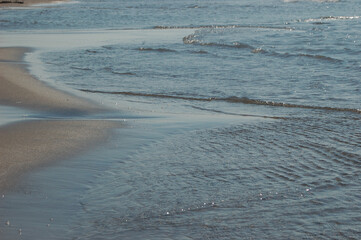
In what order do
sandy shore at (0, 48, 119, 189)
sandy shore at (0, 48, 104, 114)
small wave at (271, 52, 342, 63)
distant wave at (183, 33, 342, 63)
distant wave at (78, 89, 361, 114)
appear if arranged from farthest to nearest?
distant wave at (183, 33, 342, 63) < small wave at (271, 52, 342, 63) < sandy shore at (0, 48, 104, 114) < distant wave at (78, 89, 361, 114) < sandy shore at (0, 48, 119, 189)

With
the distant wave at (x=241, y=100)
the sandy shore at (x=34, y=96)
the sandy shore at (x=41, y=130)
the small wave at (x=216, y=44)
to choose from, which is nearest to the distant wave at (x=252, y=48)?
the small wave at (x=216, y=44)

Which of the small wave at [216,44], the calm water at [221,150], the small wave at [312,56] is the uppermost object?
the small wave at [216,44]

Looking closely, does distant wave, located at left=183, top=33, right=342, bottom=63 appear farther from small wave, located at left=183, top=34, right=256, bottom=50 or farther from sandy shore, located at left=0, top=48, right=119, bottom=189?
sandy shore, located at left=0, top=48, right=119, bottom=189

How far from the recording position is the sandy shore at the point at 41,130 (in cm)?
516

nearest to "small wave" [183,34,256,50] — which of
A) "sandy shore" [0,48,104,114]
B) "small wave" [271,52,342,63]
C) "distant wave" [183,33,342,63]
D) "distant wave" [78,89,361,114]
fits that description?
"distant wave" [183,33,342,63]

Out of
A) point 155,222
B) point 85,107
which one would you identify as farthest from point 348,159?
point 85,107

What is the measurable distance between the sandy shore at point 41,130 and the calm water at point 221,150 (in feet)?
0.92

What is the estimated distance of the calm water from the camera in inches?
154

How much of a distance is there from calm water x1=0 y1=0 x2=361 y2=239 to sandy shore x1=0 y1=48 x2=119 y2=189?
0.92ft

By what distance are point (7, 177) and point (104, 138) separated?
150cm

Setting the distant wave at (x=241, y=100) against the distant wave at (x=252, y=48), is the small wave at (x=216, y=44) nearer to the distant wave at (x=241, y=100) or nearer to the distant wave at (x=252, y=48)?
the distant wave at (x=252, y=48)

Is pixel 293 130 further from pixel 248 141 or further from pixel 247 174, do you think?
pixel 247 174

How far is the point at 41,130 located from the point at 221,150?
2.05 meters

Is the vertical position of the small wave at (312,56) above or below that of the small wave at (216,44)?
below
